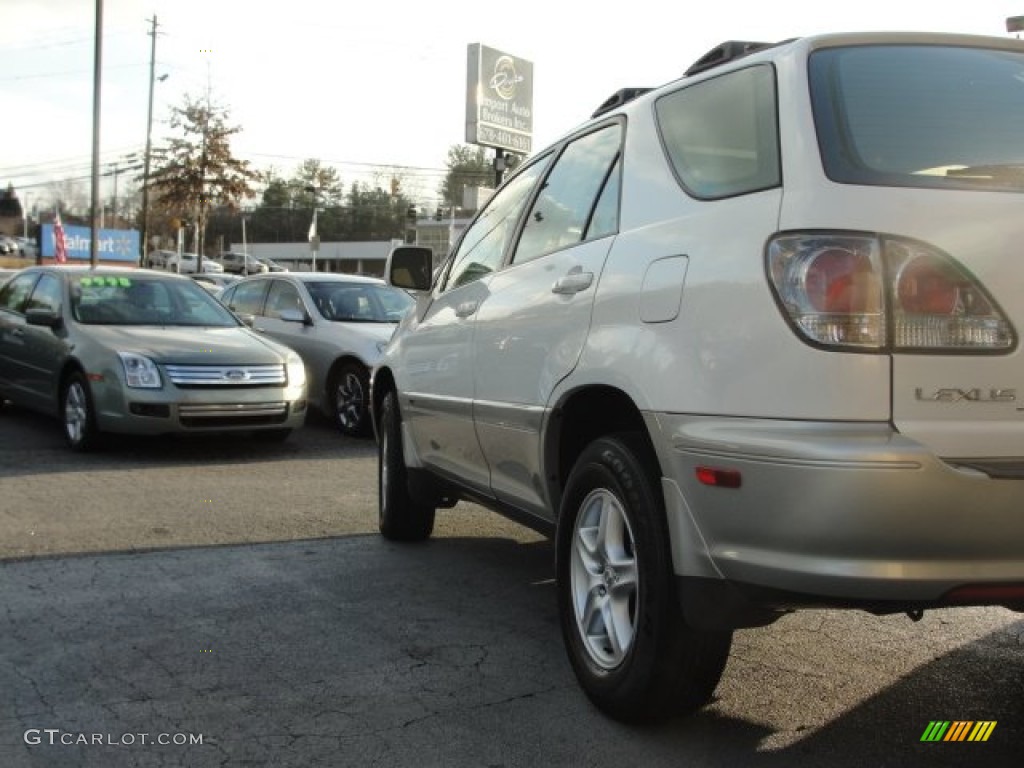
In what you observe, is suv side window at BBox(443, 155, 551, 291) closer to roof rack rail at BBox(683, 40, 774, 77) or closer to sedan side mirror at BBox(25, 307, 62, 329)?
roof rack rail at BBox(683, 40, 774, 77)

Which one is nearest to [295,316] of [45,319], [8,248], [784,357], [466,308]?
[45,319]

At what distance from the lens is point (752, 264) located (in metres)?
2.53

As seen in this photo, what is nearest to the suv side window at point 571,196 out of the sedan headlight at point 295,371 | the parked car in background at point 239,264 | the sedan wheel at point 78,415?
the sedan headlight at point 295,371

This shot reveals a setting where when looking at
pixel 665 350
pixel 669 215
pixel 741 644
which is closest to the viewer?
pixel 665 350

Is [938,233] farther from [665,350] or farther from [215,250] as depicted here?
[215,250]

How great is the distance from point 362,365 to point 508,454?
240 inches

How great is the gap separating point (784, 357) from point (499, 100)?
19.0m

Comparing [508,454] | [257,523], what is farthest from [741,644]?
[257,523]

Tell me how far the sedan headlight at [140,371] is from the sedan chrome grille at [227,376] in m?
0.11

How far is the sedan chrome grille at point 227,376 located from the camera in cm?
824

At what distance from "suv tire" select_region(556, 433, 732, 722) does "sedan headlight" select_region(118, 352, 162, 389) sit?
18.5 ft

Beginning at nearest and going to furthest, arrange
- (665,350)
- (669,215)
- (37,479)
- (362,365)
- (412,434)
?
(665,350) → (669,215) → (412,434) → (37,479) → (362,365)

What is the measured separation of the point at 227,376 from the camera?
843 cm

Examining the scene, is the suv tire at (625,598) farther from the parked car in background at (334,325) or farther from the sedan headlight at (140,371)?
the parked car in background at (334,325)
